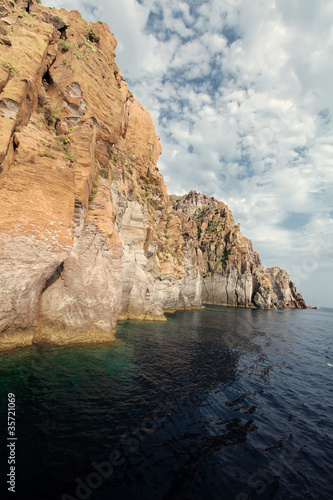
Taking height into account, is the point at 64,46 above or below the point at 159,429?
above

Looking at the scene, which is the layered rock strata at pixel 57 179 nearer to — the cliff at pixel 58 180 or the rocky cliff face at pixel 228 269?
the cliff at pixel 58 180

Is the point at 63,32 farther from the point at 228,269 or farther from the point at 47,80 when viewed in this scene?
the point at 228,269

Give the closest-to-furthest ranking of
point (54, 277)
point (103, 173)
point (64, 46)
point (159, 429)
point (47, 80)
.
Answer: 1. point (159, 429)
2. point (54, 277)
3. point (47, 80)
4. point (103, 173)
5. point (64, 46)

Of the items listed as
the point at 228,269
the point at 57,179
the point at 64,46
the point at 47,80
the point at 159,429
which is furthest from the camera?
the point at 228,269

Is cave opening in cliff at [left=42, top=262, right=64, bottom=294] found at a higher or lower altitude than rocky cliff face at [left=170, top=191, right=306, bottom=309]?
lower

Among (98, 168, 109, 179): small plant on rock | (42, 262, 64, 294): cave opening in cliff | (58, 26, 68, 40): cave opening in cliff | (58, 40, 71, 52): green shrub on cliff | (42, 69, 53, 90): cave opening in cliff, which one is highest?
(58, 26, 68, 40): cave opening in cliff

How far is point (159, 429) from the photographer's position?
8023 millimetres

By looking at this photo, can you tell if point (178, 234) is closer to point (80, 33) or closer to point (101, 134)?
point (101, 134)

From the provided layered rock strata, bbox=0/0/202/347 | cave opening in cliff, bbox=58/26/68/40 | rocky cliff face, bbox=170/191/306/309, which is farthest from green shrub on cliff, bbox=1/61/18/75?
rocky cliff face, bbox=170/191/306/309

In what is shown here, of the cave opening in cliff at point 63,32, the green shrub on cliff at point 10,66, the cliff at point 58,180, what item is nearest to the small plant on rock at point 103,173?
the cliff at point 58,180

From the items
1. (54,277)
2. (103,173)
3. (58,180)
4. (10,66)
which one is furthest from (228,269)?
(10,66)

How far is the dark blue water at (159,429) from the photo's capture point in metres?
5.71

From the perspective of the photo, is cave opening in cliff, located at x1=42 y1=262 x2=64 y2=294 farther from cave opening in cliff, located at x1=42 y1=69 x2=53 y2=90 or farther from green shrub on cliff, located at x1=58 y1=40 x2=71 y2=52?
green shrub on cliff, located at x1=58 y1=40 x2=71 y2=52

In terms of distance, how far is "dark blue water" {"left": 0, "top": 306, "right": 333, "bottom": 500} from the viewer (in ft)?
18.7
